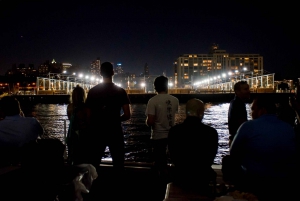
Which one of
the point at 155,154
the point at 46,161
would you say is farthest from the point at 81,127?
the point at 46,161

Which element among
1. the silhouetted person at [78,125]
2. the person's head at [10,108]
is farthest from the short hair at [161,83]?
the person's head at [10,108]

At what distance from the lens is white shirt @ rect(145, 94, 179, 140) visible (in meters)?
5.12

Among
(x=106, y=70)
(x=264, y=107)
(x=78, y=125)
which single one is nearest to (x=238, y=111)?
(x=264, y=107)

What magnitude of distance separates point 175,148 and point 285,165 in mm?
1182

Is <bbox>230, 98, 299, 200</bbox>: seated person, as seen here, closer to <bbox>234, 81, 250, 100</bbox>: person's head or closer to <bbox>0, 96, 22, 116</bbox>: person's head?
<bbox>234, 81, 250, 100</bbox>: person's head

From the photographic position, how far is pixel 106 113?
4.87 m

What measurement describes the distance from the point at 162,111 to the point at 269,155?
2136mm

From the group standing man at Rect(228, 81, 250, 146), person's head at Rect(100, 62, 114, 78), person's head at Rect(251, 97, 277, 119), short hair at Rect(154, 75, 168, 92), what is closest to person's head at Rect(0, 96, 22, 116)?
person's head at Rect(100, 62, 114, 78)

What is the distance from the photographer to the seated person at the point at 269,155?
331cm

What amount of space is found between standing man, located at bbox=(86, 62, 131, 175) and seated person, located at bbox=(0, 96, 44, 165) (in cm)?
92

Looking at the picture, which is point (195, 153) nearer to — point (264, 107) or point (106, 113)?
point (264, 107)

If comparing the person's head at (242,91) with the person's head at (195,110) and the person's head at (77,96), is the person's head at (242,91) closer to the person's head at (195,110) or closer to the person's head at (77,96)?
the person's head at (195,110)

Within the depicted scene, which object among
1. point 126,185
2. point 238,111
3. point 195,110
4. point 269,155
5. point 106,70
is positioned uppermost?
point 106,70

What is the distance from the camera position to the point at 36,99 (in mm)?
73500
